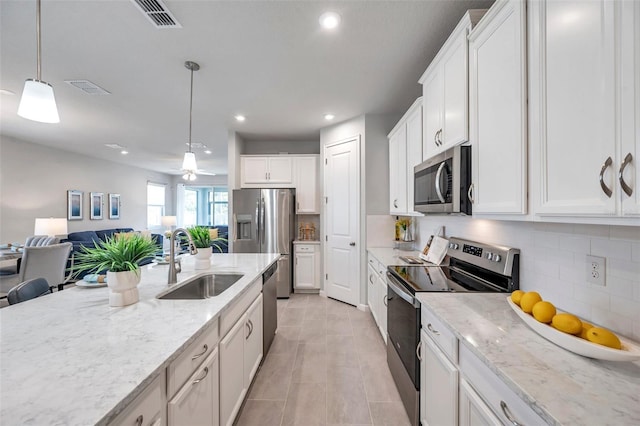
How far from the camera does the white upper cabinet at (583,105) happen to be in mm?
714

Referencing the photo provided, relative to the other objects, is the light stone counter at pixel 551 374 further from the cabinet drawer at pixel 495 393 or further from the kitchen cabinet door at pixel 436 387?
the kitchen cabinet door at pixel 436 387

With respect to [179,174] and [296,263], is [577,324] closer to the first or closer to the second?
[296,263]

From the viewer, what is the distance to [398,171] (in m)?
2.96

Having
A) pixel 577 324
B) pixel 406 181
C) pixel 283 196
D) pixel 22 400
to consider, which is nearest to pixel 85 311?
pixel 22 400

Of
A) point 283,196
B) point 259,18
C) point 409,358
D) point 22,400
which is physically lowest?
point 409,358

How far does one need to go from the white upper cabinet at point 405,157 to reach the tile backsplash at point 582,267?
1.01 m

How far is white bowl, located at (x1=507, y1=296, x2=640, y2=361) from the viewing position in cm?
76

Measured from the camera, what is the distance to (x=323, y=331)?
297 centimetres

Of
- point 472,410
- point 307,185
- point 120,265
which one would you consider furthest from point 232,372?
point 307,185

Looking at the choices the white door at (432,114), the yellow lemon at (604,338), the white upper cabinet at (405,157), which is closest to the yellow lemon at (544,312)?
the yellow lemon at (604,338)

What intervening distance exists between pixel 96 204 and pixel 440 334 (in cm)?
805

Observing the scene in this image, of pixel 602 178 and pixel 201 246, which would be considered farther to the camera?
pixel 201 246

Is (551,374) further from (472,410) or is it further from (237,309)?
(237,309)

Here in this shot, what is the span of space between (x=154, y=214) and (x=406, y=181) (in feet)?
28.7
